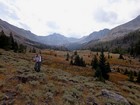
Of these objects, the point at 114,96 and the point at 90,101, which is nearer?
the point at 90,101

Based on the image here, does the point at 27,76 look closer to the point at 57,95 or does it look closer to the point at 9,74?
the point at 9,74

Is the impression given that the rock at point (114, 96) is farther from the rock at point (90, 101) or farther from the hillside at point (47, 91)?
the rock at point (90, 101)

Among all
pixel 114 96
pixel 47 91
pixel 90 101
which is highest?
pixel 47 91

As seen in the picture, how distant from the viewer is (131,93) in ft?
107

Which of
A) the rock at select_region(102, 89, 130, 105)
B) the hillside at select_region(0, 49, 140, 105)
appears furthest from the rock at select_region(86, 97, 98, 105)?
the rock at select_region(102, 89, 130, 105)

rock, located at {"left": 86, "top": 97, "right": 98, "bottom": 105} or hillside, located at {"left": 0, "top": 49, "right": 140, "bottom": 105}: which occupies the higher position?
hillside, located at {"left": 0, "top": 49, "right": 140, "bottom": 105}

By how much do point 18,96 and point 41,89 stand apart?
3.19 metres

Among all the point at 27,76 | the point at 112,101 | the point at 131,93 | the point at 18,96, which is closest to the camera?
the point at 18,96

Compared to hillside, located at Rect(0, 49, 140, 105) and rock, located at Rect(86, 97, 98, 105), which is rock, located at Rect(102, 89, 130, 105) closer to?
hillside, located at Rect(0, 49, 140, 105)

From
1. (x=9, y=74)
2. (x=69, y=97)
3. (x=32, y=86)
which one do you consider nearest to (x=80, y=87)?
(x=69, y=97)

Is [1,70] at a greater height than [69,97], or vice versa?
[1,70]

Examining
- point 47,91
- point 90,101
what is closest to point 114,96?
point 90,101

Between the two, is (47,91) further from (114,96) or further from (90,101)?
(114,96)

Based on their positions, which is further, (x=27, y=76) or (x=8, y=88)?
(x=27, y=76)
